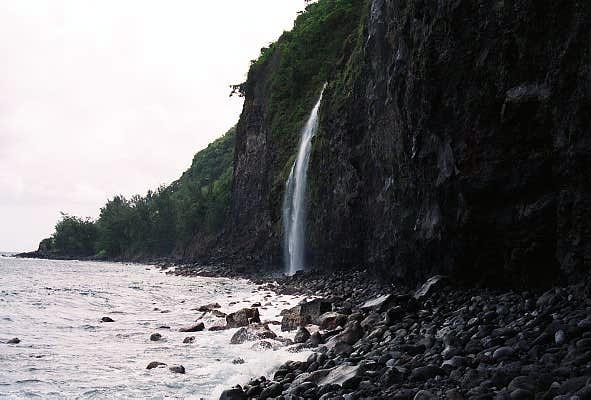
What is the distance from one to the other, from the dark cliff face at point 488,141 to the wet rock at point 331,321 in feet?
9.27

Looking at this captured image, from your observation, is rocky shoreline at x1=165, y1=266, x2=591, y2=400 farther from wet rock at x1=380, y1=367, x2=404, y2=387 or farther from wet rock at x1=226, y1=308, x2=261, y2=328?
wet rock at x1=226, y1=308, x2=261, y2=328

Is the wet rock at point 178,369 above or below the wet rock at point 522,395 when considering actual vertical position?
below

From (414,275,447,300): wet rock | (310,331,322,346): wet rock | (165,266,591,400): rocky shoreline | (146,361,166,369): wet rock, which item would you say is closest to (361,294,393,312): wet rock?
(165,266,591,400): rocky shoreline

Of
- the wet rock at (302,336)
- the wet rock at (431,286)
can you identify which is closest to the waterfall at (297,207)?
the wet rock at (431,286)

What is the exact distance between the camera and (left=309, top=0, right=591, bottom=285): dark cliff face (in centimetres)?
829

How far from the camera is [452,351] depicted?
6.88 m

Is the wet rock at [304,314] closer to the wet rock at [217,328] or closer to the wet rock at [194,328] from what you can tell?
the wet rock at [217,328]

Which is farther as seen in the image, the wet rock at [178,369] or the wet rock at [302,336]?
the wet rock at [302,336]

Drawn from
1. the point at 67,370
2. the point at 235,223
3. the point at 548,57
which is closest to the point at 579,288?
the point at 548,57

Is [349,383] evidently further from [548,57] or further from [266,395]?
[548,57]

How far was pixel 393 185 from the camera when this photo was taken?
17.2m

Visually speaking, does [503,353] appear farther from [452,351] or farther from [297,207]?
[297,207]

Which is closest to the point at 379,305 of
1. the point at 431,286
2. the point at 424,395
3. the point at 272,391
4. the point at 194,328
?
the point at 431,286

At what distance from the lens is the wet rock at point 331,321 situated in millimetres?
12138
